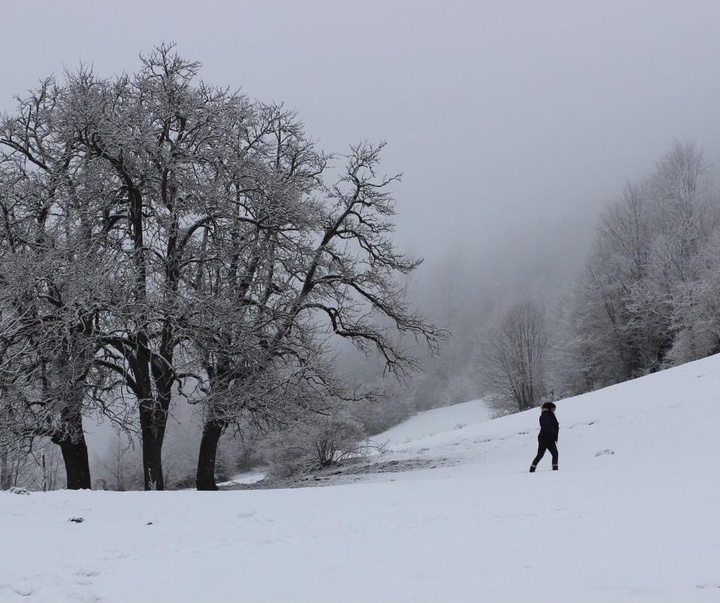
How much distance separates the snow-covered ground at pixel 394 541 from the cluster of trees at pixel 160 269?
3.75m

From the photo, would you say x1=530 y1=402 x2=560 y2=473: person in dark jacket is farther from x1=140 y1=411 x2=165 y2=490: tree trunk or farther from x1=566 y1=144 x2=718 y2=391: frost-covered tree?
x1=566 y1=144 x2=718 y2=391: frost-covered tree

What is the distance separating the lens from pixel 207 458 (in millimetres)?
15102

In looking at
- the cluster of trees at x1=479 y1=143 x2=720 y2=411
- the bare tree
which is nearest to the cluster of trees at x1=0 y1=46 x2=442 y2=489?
the cluster of trees at x1=479 y1=143 x2=720 y2=411

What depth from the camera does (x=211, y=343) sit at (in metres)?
12.8

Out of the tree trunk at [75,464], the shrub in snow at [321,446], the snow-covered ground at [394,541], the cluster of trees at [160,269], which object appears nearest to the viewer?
the snow-covered ground at [394,541]

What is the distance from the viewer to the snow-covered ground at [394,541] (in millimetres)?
4992

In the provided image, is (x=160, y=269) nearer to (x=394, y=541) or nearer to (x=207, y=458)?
(x=207, y=458)

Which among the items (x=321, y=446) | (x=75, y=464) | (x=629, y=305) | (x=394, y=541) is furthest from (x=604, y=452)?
(x=629, y=305)

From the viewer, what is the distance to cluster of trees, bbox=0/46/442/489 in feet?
39.0

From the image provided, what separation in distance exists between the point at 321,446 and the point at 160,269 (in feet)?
47.6

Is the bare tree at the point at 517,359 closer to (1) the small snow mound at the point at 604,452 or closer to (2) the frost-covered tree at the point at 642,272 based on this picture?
(2) the frost-covered tree at the point at 642,272

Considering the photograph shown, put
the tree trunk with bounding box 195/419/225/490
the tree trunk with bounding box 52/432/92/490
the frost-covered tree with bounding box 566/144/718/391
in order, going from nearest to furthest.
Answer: the tree trunk with bounding box 52/432/92/490
the tree trunk with bounding box 195/419/225/490
the frost-covered tree with bounding box 566/144/718/391

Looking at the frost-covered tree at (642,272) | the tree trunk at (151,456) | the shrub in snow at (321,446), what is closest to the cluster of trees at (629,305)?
the frost-covered tree at (642,272)

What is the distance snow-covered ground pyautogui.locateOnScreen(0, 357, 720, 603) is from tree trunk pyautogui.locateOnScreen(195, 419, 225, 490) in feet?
16.6
